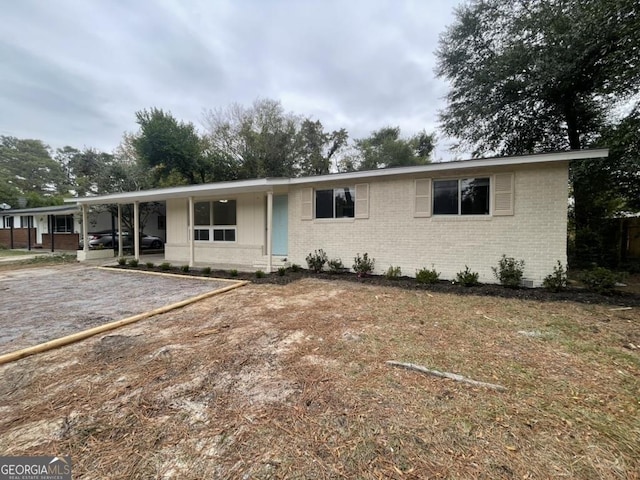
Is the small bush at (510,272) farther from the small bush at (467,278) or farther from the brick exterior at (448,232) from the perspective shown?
the small bush at (467,278)

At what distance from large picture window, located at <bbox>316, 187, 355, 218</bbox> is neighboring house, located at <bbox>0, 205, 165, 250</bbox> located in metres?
12.8

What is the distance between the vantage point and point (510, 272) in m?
6.10

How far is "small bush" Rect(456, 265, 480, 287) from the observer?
20.6 feet

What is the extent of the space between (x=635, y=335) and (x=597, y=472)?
3.30m

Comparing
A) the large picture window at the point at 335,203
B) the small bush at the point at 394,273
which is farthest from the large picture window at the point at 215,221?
the small bush at the point at 394,273

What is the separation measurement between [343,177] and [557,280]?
555cm

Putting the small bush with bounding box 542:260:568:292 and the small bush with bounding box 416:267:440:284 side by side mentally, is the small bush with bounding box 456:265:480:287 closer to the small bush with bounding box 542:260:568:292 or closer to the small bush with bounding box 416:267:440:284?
the small bush with bounding box 416:267:440:284

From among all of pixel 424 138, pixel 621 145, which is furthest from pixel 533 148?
pixel 424 138

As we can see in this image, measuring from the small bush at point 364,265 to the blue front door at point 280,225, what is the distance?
2577 mm

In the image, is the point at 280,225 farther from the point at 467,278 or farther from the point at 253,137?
the point at 253,137

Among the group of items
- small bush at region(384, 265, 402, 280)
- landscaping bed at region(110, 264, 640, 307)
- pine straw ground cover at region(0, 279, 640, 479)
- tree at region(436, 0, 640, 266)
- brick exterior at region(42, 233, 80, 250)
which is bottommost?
pine straw ground cover at region(0, 279, 640, 479)

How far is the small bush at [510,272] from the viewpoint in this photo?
6037 millimetres

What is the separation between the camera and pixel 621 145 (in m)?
7.12

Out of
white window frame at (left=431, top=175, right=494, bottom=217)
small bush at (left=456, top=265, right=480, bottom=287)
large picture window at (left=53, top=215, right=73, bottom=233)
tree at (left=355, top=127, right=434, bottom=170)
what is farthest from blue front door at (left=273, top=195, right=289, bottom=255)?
large picture window at (left=53, top=215, right=73, bottom=233)
